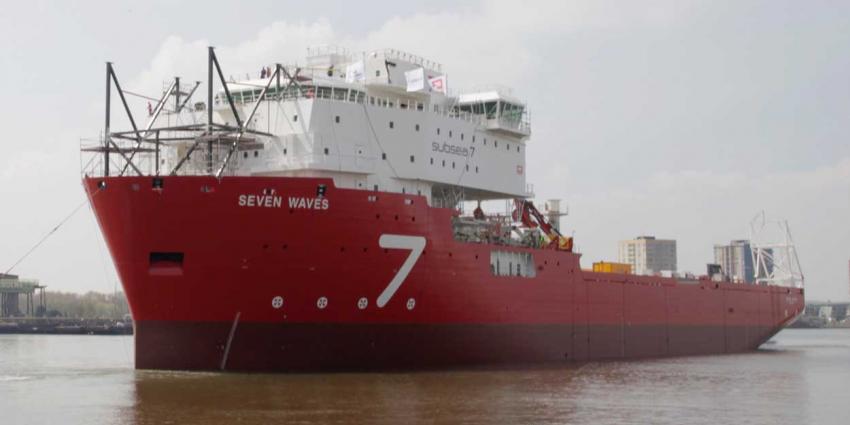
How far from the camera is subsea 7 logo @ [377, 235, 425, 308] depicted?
22.0 meters

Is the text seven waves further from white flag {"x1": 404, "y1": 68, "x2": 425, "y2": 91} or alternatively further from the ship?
white flag {"x1": 404, "y1": 68, "x2": 425, "y2": 91}

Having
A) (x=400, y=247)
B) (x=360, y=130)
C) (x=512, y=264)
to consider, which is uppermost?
(x=360, y=130)

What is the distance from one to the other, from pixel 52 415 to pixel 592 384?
1118 cm

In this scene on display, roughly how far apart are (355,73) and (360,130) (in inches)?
75.0

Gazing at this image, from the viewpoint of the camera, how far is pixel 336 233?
69.5 ft

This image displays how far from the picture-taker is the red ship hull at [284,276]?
20.5 metres

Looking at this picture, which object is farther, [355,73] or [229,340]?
[355,73]

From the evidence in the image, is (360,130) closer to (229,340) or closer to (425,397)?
(229,340)

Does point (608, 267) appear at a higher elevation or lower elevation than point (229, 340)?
higher

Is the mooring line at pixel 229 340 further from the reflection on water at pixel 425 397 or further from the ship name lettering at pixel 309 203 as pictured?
the ship name lettering at pixel 309 203

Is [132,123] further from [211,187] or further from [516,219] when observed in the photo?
[516,219]

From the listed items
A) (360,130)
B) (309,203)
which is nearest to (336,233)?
(309,203)

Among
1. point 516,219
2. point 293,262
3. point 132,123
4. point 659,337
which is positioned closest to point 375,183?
point 293,262

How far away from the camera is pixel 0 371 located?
84.7 ft
